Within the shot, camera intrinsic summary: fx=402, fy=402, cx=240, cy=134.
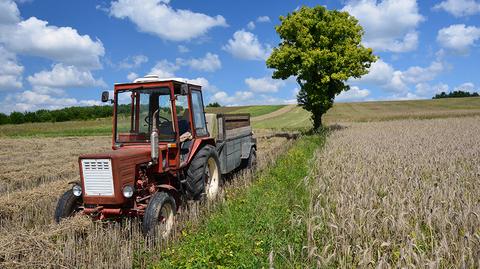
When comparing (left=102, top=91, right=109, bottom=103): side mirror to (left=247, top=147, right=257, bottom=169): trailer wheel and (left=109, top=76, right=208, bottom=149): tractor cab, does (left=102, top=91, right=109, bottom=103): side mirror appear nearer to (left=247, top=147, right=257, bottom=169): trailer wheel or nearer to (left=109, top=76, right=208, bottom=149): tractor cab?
(left=109, top=76, right=208, bottom=149): tractor cab

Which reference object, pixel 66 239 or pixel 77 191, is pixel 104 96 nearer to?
pixel 77 191

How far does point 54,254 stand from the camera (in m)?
4.61

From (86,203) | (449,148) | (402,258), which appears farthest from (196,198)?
(449,148)

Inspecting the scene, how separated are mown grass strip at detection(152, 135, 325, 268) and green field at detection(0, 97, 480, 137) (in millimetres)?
29728

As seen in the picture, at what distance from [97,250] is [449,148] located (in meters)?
10.2

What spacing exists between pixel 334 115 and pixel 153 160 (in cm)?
4437

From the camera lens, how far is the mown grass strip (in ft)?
14.8

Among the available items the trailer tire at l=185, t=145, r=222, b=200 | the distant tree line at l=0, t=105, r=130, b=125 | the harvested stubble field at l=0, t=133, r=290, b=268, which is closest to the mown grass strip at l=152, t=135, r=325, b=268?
the harvested stubble field at l=0, t=133, r=290, b=268

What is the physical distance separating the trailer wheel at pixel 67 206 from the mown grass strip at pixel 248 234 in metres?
1.86

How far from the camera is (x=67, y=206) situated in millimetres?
6148

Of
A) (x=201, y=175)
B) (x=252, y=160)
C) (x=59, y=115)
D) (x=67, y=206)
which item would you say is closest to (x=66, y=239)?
(x=67, y=206)

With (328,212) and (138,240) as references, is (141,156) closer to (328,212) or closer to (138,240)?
(138,240)

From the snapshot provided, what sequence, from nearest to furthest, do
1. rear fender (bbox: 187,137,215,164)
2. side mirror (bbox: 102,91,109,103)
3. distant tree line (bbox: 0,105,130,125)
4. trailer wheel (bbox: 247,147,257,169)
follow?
side mirror (bbox: 102,91,109,103), rear fender (bbox: 187,137,215,164), trailer wheel (bbox: 247,147,257,169), distant tree line (bbox: 0,105,130,125)

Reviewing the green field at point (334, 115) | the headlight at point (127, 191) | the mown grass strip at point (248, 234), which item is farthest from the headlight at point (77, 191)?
the green field at point (334, 115)
